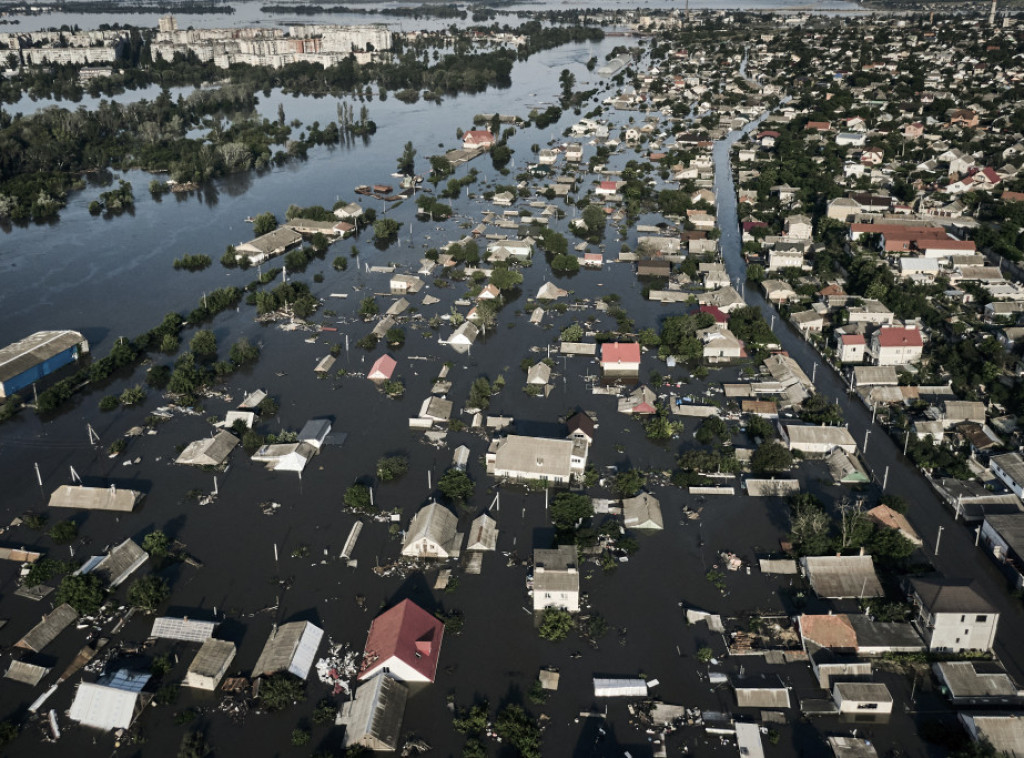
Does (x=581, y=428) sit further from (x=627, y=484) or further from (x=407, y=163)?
(x=407, y=163)

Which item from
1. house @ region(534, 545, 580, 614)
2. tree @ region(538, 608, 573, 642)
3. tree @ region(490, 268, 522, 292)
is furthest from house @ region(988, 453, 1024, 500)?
tree @ region(490, 268, 522, 292)

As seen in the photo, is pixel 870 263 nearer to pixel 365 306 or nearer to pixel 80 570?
pixel 365 306

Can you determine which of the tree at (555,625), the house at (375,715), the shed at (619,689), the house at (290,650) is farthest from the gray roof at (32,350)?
the shed at (619,689)

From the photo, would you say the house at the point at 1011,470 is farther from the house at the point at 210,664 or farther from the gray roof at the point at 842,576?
the house at the point at 210,664

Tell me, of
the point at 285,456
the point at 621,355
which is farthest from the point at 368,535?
the point at 621,355

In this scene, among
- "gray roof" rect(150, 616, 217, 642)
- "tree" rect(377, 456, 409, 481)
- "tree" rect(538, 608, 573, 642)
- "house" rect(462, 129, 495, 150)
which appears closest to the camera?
"gray roof" rect(150, 616, 217, 642)

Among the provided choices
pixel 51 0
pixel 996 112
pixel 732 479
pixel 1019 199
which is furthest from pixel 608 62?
pixel 51 0

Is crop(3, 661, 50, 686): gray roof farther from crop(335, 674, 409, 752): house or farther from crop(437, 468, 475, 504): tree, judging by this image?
crop(437, 468, 475, 504): tree
